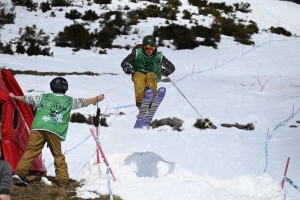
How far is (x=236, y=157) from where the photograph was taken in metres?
10.3

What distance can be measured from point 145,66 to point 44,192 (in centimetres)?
308

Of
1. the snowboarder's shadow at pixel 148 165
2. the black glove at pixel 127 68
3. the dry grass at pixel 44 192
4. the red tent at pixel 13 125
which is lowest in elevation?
the snowboarder's shadow at pixel 148 165

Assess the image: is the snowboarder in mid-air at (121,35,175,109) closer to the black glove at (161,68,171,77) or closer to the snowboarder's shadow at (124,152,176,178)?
the black glove at (161,68,171,77)

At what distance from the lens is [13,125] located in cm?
609

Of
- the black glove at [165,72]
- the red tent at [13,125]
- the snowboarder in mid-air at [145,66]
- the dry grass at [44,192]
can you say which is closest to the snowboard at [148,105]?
the snowboarder in mid-air at [145,66]

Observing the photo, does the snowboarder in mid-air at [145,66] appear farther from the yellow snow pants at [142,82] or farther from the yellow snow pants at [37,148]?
the yellow snow pants at [37,148]

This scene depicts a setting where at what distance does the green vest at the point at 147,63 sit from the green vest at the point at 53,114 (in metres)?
2.28

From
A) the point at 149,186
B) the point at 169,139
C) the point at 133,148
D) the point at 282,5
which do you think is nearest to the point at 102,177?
the point at 149,186

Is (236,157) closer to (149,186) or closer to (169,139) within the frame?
(169,139)

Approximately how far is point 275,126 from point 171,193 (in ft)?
24.5

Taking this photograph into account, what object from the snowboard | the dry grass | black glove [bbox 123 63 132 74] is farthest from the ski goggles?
the dry grass

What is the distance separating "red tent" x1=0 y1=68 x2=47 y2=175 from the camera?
600cm

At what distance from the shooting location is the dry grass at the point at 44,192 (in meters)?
5.25

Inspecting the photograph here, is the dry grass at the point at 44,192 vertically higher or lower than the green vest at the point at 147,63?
lower
